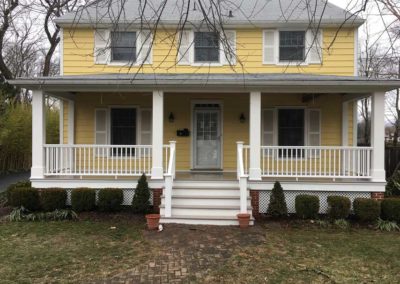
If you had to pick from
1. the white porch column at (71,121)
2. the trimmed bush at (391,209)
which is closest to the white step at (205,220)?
the trimmed bush at (391,209)

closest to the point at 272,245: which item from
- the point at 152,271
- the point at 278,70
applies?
the point at 152,271

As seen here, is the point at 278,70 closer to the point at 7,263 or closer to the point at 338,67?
the point at 338,67

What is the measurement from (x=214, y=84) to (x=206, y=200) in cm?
282

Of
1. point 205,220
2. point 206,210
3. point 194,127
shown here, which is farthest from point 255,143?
point 194,127

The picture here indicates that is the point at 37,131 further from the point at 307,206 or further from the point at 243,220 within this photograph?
the point at 307,206

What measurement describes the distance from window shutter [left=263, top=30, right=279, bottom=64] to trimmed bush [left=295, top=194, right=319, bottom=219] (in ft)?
15.9

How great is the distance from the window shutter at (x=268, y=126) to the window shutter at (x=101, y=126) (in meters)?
4.83

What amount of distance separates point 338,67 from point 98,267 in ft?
30.8

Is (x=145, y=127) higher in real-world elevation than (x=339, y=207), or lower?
higher

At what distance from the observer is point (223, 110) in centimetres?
1209

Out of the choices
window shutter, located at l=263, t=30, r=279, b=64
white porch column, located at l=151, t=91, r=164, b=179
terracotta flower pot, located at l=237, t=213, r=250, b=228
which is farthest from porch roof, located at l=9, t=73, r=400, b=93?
terracotta flower pot, located at l=237, t=213, r=250, b=228

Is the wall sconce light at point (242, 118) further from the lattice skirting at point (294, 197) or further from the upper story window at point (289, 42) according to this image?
the lattice skirting at point (294, 197)

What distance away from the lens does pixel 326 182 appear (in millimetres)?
9617

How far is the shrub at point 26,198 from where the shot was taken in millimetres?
9320
